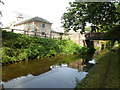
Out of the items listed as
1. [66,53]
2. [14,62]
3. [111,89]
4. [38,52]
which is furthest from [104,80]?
[66,53]

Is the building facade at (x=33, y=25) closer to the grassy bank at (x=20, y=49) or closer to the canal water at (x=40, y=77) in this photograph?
the grassy bank at (x=20, y=49)

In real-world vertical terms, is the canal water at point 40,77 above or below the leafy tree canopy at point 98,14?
below

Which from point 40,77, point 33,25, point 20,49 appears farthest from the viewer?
point 33,25

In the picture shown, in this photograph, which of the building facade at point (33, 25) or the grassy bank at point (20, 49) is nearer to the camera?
the grassy bank at point (20, 49)

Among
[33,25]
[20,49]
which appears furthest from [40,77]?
[33,25]

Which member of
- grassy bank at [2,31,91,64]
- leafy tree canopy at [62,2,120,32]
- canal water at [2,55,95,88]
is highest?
leafy tree canopy at [62,2,120,32]

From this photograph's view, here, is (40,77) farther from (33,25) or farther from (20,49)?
(33,25)

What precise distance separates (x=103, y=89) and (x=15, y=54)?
8645 millimetres

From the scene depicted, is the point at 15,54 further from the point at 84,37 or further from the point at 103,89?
the point at 84,37

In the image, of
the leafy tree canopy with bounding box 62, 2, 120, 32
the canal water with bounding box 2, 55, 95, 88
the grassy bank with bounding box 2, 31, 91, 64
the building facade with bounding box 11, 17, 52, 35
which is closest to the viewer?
the canal water with bounding box 2, 55, 95, 88

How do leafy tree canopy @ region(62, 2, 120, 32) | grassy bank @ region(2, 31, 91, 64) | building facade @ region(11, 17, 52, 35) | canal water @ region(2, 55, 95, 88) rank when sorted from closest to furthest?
canal water @ region(2, 55, 95, 88) < leafy tree canopy @ region(62, 2, 120, 32) < grassy bank @ region(2, 31, 91, 64) < building facade @ region(11, 17, 52, 35)

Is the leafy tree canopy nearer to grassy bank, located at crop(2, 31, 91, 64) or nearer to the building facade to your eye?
grassy bank, located at crop(2, 31, 91, 64)

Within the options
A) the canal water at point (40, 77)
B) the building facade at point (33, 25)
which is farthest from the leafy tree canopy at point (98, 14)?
the building facade at point (33, 25)

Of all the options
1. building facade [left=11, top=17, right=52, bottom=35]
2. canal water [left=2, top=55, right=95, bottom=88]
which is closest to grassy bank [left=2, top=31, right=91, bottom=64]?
canal water [left=2, top=55, right=95, bottom=88]
